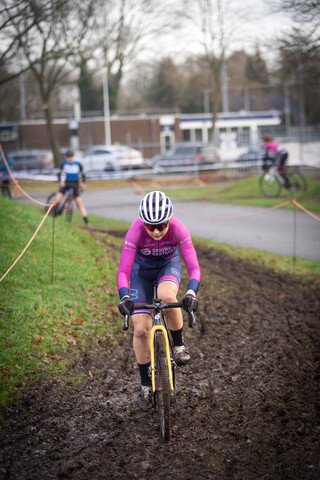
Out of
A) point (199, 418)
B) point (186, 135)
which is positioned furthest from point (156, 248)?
point (186, 135)

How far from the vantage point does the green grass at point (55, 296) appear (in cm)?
602

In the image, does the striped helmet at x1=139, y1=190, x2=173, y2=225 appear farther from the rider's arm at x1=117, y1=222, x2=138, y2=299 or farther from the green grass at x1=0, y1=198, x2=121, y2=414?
the green grass at x1=0, y1=198, x2=121, y2=414

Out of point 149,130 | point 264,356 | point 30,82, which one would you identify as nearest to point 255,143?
point 149,130

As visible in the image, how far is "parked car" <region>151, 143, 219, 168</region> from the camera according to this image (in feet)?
100

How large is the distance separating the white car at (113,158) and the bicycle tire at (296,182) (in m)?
14.8

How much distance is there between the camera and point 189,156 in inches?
1271

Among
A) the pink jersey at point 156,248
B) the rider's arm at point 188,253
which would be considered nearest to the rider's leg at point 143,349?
the pink jersey at point 156,248

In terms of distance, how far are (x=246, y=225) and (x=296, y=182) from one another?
5.22m

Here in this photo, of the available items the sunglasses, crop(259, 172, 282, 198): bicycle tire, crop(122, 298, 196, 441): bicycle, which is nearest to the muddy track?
crop(122, 298, 196, 441): bicycle

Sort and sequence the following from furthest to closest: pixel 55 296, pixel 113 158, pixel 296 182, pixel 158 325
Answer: pixel 113 158
pixel 296 182
pixel 55 296
pixel 158 325

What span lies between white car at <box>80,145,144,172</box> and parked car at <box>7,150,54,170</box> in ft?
10.2

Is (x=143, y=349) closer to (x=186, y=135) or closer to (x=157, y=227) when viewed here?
(x=157, y=227)

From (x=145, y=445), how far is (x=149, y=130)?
52.6m

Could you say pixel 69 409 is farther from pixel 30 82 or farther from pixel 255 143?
pixel 30 82
